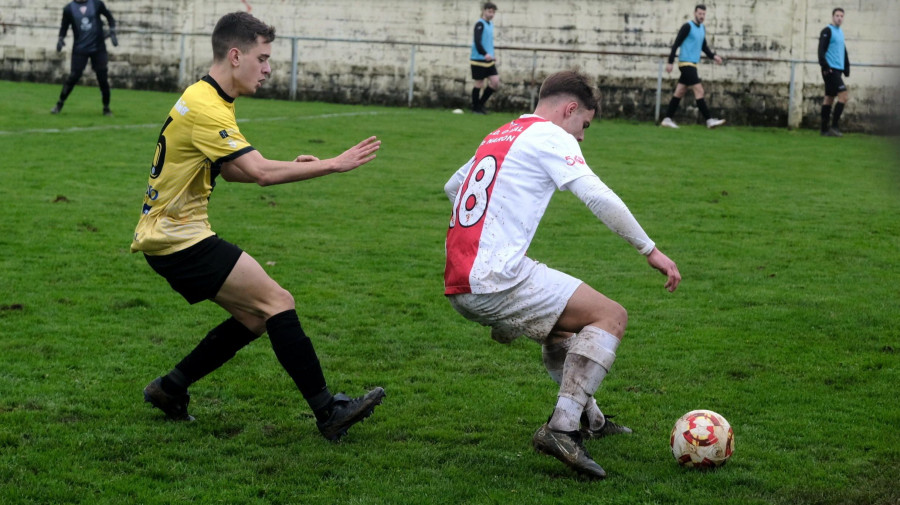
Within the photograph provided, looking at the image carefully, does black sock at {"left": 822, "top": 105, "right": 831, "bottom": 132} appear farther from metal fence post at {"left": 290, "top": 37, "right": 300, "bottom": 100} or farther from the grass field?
metal fence post at {"left": 290, "top": 37, "right": 300, "bottom": 100}

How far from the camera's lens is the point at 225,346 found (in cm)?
524

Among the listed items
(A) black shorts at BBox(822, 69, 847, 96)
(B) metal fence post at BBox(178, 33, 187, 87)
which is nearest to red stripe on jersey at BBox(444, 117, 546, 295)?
(A) black shorts at BBox(822, 69, 847, 96)

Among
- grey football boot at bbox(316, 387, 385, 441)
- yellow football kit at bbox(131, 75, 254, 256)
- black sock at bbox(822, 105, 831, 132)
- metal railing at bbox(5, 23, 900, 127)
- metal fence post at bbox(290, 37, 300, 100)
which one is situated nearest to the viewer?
yellow football kit at bbox(131, 75, 254, 256)

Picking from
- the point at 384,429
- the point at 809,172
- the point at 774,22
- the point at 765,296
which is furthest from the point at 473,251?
the point at 774,22

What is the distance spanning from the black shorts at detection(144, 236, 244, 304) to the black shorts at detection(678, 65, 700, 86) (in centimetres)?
1669

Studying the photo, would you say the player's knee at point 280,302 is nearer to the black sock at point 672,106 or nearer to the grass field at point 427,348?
the grass field at point 427,348

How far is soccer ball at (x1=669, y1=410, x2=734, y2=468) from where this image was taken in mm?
4562

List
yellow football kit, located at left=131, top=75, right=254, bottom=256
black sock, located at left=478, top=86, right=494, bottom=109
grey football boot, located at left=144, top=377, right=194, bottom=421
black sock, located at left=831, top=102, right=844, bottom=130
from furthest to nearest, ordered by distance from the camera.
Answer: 1. black sock, located at left=478, top=86, right=494, bottom=109
2. black sock, located at left=831, top=102, right=844, bottom=130
3. grey football boot, located at left=144, top=377, right=194, bottom=421
4. yellow football kit, located at left=131, top=75, right=254, bottom=256

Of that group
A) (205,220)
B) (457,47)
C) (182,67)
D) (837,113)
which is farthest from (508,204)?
(182,67)

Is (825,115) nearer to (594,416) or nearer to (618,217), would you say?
(594,416)

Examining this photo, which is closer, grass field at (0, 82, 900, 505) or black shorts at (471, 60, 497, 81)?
grass field at (0, 82, 900, 505)

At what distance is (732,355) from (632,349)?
634mm

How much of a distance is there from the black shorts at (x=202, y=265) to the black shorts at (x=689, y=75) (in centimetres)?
1669

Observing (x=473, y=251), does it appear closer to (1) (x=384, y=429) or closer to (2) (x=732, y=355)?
(1) (x=384, y=429)
